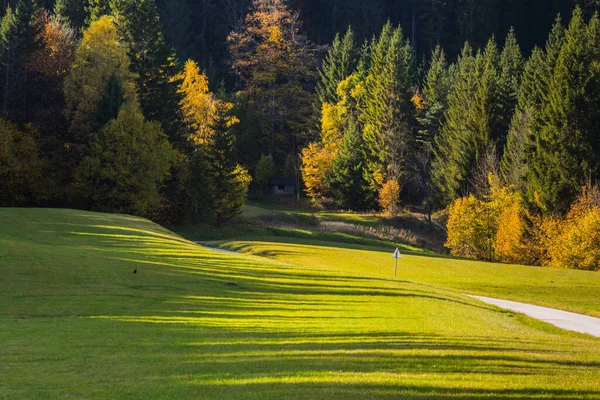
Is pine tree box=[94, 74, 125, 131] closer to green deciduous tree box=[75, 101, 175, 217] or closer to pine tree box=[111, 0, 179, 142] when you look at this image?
green deciduous tree box=[75, 101, 175, 217]

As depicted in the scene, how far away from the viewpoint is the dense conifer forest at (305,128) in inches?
2290

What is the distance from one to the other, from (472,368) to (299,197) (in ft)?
279

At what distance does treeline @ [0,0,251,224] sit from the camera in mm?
58688

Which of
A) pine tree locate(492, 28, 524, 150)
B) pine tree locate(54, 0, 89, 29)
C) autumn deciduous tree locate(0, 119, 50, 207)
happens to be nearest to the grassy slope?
autumn deciduous tree locate(0, 119, 50, 207)

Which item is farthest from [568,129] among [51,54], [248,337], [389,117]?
[51,54]

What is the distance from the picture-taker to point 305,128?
106188 millimetres

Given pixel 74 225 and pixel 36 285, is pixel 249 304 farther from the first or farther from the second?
pixel 74 225

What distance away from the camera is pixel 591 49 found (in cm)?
5888

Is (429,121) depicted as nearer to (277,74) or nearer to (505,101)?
(505,101)

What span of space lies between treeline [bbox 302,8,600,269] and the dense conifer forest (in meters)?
0.19

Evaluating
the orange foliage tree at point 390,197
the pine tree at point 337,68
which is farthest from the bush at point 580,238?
the pine tree at point 337,68

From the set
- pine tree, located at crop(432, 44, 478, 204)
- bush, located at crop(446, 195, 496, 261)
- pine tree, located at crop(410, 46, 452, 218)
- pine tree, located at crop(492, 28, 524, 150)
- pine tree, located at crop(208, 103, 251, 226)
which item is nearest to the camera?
bush, located at crop(446, 195, 496, 261)

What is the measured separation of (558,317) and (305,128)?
81024mm

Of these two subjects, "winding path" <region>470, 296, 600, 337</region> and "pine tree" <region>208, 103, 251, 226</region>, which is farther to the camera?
"pine tree" <region>208, 103, 251, 226</region>
